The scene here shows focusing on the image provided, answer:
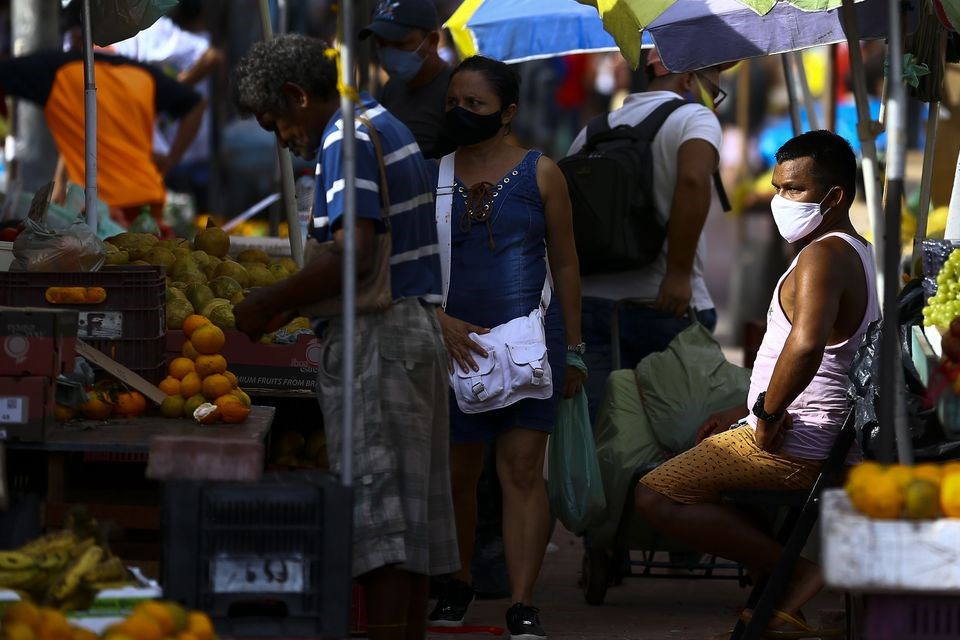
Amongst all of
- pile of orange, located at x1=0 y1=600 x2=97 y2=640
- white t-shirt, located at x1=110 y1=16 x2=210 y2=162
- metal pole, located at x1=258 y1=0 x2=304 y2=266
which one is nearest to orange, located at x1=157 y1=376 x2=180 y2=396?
pile of orange, located at x1=0 y1=600 x2=97 y2=640

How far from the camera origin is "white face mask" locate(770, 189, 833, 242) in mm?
4746

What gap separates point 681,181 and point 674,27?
2.17 ft

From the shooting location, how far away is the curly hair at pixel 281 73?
13.2ft

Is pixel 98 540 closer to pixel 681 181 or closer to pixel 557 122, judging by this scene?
pixel 681 181

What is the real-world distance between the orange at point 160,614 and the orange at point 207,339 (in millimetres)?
1541

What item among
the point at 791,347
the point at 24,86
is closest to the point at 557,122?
the point at 24,86

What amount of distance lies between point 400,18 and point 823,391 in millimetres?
2150

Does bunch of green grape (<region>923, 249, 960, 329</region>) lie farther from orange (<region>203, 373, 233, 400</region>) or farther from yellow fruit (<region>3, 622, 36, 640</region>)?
yellow fruit (<region>3, 622, 36, 640</region>)

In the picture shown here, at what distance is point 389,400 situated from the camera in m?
4.10

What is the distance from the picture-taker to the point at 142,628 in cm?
329

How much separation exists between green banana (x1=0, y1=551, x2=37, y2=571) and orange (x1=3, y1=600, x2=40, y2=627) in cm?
23

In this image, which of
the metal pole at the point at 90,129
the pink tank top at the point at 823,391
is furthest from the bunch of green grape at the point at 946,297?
the metal pole at the point at 90,129

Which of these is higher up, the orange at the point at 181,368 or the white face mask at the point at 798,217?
the white face mask at the point at 798,217

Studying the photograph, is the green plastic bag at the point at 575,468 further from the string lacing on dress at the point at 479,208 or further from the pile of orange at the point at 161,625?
the pile of orange at the point at 161,625
